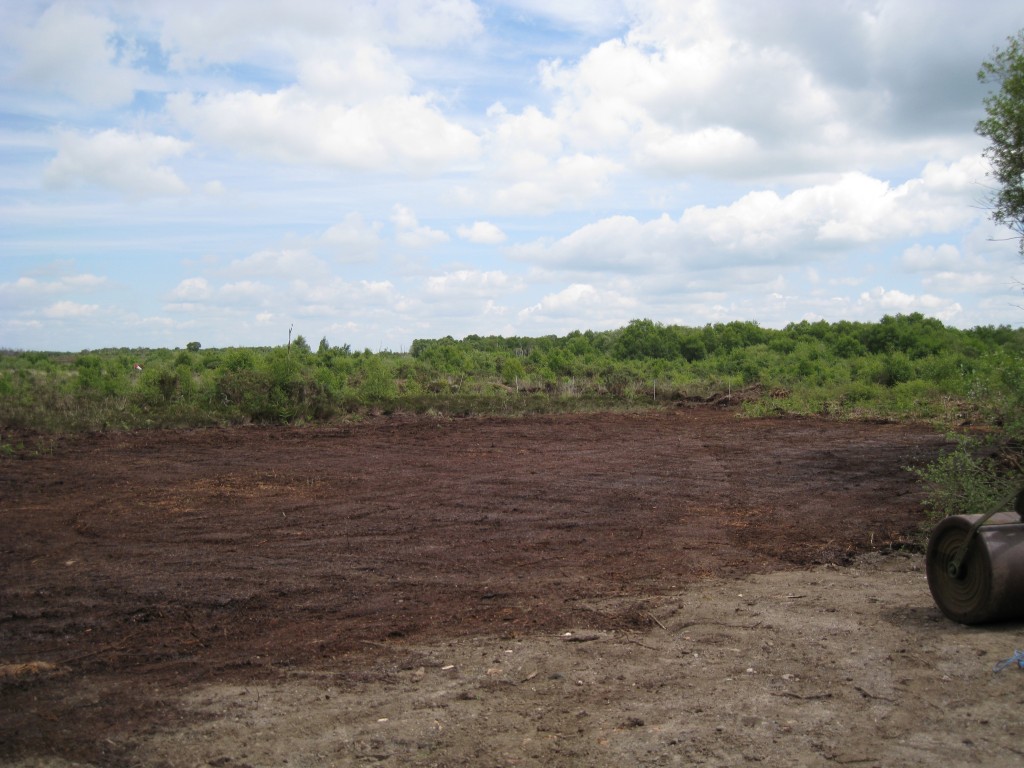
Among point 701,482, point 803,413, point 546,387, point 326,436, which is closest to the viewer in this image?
point 701,482

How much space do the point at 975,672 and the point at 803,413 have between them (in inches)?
828

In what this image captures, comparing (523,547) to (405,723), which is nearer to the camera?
(405,723)

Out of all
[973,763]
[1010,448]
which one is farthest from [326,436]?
[973,763]

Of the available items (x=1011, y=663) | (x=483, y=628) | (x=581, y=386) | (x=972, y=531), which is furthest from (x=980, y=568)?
(x=581, y=386)

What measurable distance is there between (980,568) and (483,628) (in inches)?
139

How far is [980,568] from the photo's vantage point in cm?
559

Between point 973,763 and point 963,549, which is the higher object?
point 963,549

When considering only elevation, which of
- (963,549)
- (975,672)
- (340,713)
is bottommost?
(340,713)

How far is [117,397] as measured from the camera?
21.7 meters

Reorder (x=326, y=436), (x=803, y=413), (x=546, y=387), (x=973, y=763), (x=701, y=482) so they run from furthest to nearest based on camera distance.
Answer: (x=546, y=387), (x=803, y=413), (x=326, y=436), (x=701, y=482), (x=973, y=763)

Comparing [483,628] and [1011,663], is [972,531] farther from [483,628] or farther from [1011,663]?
[483,628]

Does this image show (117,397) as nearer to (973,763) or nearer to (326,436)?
(326,436)

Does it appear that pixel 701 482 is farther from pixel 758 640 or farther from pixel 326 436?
pixel 326 436

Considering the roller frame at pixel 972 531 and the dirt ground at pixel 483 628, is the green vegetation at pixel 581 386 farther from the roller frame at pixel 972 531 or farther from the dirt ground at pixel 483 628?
the roller frame at pixel 972 531
